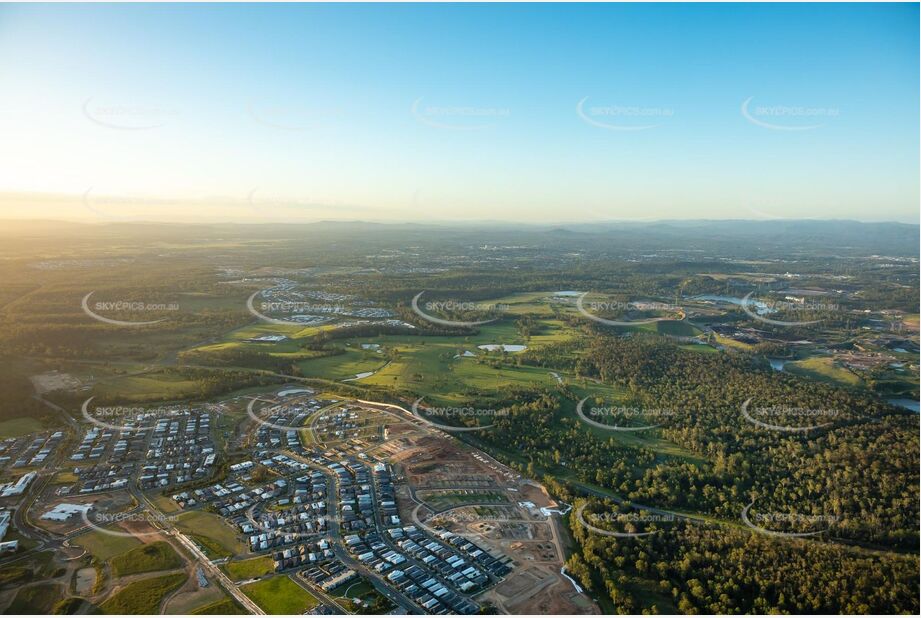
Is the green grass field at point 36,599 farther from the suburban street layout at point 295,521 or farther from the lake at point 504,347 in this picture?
the lake at point 504,347

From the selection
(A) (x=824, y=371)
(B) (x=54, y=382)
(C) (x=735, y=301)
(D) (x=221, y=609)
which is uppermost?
(C) (x=735, y=301)

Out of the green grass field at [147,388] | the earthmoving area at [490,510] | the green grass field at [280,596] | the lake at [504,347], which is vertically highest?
the lake at [504,347]

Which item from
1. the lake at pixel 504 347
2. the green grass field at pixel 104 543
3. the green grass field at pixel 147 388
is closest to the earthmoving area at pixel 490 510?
the green grass field at pixel 104 543

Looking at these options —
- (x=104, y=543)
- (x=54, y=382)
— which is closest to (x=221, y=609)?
(x=104, y=543)

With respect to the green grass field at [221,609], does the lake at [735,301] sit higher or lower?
higher

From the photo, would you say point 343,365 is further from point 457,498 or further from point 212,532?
point 212,532

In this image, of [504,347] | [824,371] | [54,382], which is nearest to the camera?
[54,382]
